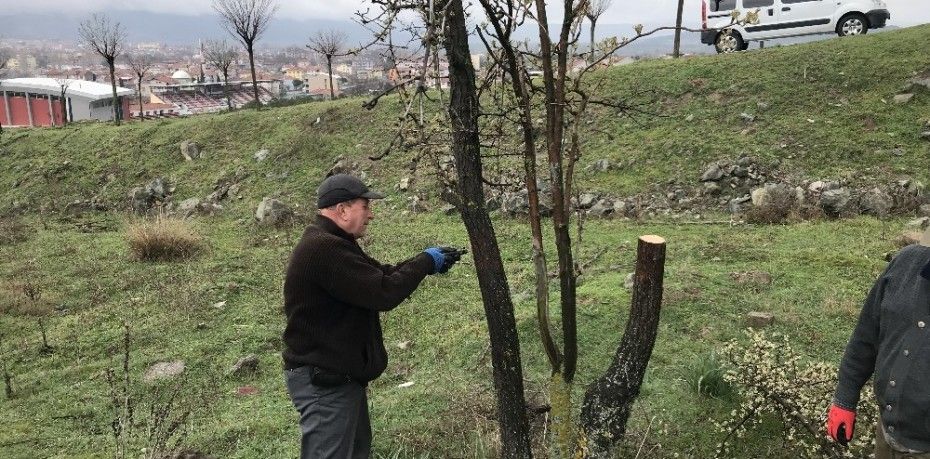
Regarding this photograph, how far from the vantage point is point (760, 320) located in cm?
523

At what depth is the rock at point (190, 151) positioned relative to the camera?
56.3ft

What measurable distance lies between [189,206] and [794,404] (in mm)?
13585

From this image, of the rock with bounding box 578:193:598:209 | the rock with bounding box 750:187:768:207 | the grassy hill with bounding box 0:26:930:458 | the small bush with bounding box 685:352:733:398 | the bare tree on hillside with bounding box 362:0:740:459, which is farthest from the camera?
the rock with bounding box 578:193:598:209

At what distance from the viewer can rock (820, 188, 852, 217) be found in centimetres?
887

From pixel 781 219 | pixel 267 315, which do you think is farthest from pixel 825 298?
pixel 267 315

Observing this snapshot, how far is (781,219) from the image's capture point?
889 cm

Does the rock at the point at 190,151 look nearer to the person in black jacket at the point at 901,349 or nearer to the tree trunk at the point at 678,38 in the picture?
the tree trunk at the point at 678,38

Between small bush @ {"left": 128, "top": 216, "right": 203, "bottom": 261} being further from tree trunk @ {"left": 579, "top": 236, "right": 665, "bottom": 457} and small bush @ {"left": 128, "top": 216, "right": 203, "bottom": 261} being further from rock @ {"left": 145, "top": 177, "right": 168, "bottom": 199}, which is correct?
tree trunk @ {"left": 579, "top": 236, "right": 665, "bottom": 457}

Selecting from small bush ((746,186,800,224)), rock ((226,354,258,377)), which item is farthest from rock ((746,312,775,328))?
rock ((226,354,258,377))

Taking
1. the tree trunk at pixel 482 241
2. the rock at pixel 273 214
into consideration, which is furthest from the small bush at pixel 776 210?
the rock at pixel 273 214

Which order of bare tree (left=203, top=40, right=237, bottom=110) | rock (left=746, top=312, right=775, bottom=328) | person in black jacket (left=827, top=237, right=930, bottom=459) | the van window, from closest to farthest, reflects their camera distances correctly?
1. person in black jacket (left=827, top=237, right=930, bottom=459)
2. rock (left=746, top=312, right=775, bottom=328)
3. the van window
4. bare tree (left=203, top=40, right=237, bottom=110)

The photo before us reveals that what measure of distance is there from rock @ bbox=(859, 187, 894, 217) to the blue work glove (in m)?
7.68

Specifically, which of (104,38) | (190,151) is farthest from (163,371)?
(104,38)

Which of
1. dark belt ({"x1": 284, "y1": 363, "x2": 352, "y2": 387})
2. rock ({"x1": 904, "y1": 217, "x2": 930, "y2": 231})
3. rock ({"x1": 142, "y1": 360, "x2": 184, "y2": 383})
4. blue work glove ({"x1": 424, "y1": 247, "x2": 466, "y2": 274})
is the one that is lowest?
rock ({"x1": 142, "y1": 360, "x2": 184, "y2": 383})
